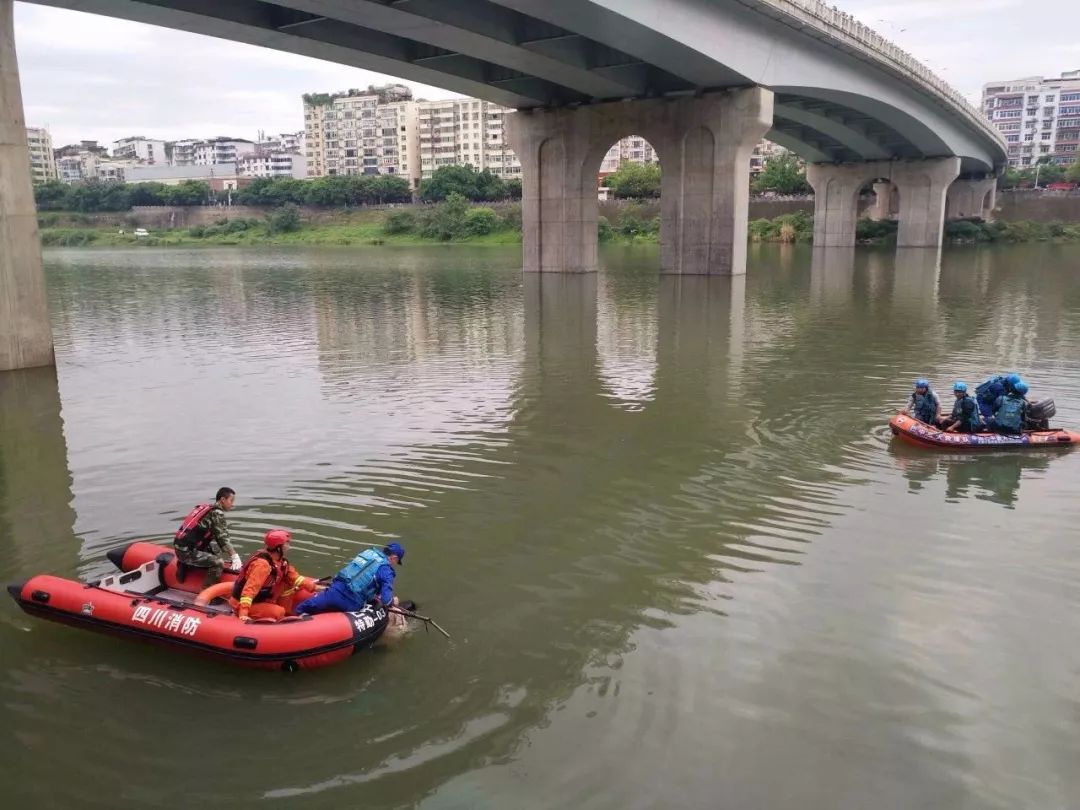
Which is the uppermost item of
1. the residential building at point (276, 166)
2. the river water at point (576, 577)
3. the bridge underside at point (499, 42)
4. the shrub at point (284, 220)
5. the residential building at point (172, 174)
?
the residential building at point (276, 166)

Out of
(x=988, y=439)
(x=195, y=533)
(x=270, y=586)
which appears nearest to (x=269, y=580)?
(x=270, y=586)

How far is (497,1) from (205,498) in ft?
65.1

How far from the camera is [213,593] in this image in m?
7.57

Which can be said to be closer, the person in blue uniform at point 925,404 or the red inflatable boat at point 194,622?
the red inflatable boat at point 194,622

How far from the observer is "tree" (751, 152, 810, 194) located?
100625 mm

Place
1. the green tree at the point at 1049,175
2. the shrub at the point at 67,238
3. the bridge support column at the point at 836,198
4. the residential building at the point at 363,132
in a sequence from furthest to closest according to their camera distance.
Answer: the residential building at the point at 363,132 < the green tree at the point at 1049,175 < the shrub at the point at 67,238 < the bridge support column at the point at 836,198

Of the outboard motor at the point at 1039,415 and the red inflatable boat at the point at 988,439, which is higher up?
the outboard motor at the point at 1039,415

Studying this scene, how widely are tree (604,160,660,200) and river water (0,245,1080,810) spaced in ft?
271

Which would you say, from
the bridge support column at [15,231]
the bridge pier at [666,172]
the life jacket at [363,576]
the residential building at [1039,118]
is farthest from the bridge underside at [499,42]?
the residential building at [1039,118]

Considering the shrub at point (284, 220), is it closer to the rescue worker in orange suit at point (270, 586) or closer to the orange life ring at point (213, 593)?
the orange life ring at point (213, 593)

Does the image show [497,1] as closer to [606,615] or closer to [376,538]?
[376,538]

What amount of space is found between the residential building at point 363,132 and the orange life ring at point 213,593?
467 ft

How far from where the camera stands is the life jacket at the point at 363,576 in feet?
23.8

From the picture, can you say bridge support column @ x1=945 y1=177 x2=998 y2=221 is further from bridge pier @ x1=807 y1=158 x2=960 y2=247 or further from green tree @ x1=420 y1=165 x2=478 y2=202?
green tree @ x1=420 y1=165 x2=478 y2=202
